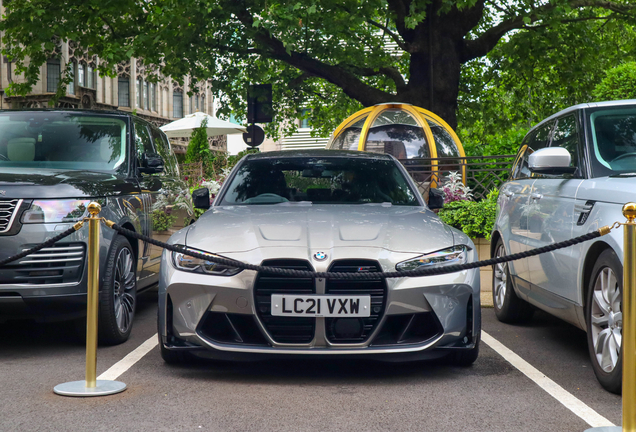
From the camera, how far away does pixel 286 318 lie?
4.50m

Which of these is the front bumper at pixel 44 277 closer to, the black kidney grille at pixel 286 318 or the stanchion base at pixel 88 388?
the stanchion base at pixel 88 388

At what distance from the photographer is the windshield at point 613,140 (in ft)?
16.4

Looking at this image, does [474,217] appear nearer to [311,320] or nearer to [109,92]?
[311,320]

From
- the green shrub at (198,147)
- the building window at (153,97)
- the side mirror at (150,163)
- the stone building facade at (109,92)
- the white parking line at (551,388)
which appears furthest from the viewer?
the building window at (153,97)

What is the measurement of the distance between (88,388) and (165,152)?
4252 mm

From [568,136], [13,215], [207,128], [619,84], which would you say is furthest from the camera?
[207,128]

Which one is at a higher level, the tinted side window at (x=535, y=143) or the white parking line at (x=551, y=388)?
the tinted side window at (x=535, y=143)

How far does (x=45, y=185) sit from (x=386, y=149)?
9665 mm

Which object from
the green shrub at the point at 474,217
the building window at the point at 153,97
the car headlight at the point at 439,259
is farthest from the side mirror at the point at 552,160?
the building window at the point at 153,97

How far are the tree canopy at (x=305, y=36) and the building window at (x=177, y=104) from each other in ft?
125

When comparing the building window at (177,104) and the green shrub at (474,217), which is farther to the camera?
the building window at (177,104)

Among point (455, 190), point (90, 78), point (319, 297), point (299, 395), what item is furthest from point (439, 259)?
point (90, 78)

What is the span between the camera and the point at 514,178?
23.1 ft

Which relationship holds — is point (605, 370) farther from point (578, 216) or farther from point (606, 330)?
point (578, 216)
